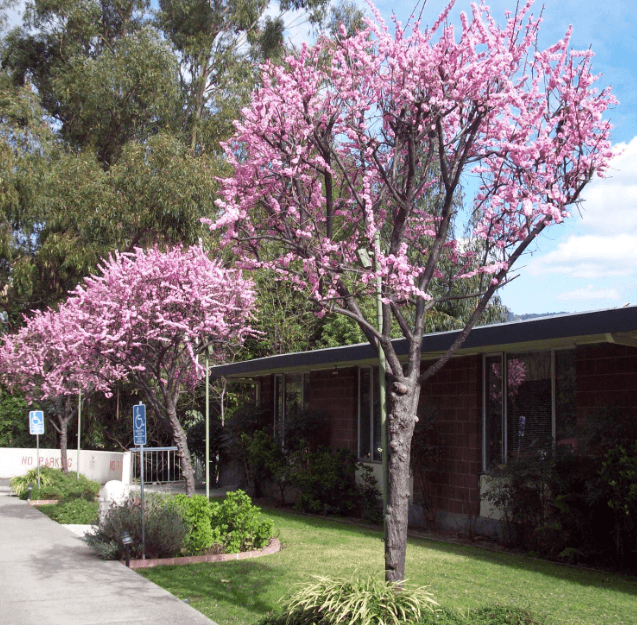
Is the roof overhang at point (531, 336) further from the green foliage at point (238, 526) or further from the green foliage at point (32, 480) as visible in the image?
the green foliage at point (32, 480)

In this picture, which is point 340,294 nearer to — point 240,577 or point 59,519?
point 240,577

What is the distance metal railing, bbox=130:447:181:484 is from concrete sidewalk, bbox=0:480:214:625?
470 inches

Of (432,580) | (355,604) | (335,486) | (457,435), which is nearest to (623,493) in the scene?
(432,580)

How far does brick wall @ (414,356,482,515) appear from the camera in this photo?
13508 millimetres

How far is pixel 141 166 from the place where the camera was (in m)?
23.8

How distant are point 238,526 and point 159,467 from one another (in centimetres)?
1490

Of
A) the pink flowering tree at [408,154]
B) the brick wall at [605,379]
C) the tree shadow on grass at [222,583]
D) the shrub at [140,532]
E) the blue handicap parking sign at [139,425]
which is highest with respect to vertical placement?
the pink flowering tree at [408,154]

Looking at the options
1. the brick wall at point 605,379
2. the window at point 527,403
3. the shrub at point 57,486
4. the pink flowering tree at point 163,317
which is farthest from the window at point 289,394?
the brick wall at point 605,379

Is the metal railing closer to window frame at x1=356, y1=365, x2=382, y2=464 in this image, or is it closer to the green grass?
window frame at x1=356, y1=365, x2=382, y2=464

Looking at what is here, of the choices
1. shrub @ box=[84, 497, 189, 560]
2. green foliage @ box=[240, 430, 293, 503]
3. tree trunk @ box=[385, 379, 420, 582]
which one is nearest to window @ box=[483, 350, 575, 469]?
shrub @ box=[84, 497, 189, 560]

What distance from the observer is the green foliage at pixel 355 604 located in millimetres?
6016

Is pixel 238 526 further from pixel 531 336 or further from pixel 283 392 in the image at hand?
pixel 283 392

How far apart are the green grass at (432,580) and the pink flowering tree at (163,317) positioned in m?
3.23

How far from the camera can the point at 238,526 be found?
11805 mm
